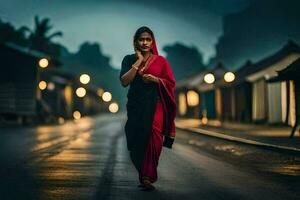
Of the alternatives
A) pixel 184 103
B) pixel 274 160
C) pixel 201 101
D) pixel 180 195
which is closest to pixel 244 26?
pixel 184 103

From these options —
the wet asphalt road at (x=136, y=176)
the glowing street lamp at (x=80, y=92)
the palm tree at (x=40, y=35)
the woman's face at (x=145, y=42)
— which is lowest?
the wet asphalt road at (x=136, y=176)

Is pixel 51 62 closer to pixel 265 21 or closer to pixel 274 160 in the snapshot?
pixel 274 160

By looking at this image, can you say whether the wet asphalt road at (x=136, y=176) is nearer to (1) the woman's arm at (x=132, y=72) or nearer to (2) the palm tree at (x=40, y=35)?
(1) the woman's arm at (x=132, y=72)

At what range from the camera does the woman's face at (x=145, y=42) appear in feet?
24.7

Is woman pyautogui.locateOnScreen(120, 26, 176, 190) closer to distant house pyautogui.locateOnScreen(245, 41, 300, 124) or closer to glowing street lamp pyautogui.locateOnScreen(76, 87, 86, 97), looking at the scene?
distant house pyautogui.locateOnScreen(245, 41, 300, 124)

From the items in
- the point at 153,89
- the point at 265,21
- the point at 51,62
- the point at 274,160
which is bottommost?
the point at 274,160

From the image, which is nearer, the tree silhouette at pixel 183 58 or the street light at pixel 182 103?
the street light at pixel 182 103

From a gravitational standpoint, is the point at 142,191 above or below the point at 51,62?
below

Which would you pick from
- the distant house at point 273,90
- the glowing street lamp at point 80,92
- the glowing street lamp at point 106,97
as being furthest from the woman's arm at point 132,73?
the glowing street lamp at point 80,92

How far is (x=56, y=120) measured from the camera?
45.4 meters

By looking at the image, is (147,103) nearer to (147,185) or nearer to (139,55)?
(139,55)

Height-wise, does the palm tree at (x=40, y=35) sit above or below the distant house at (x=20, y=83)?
above

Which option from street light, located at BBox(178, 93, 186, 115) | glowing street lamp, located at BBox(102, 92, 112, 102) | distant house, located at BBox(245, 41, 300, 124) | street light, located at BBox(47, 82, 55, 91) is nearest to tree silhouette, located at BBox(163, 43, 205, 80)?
street light, located at BBox(178, 93, 186, 115)

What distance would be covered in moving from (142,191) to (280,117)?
25.0 m
